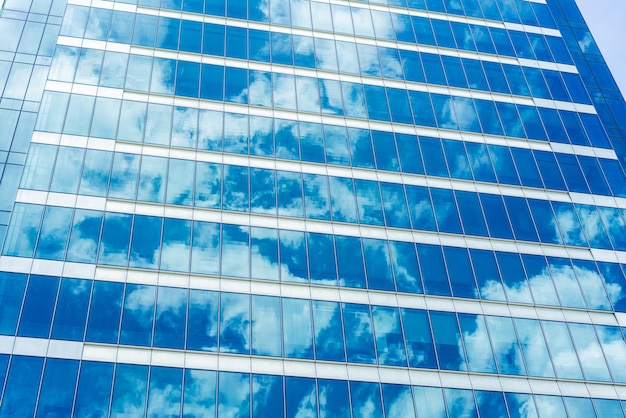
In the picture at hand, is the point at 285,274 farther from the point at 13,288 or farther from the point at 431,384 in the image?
the point at 13,288

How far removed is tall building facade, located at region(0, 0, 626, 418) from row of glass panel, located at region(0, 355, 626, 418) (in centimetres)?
10

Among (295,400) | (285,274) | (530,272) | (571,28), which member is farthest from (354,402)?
(571,28)

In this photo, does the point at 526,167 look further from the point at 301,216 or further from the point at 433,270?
the point at 301,216

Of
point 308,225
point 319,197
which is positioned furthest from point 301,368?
point 319,197

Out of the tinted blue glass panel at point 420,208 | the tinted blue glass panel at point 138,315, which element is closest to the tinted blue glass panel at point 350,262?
the tinted blue glass panel at point 420,208

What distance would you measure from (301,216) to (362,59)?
13978 mm

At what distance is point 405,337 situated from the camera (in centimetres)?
3638

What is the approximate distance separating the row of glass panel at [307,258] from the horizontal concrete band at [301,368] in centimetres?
455

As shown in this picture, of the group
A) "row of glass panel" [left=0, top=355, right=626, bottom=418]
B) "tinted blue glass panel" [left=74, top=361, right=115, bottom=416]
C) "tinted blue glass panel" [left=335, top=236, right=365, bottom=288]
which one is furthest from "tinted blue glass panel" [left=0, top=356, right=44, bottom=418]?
"tinted blue glass panel" [left=335, top=236, right=365, bottom=288]

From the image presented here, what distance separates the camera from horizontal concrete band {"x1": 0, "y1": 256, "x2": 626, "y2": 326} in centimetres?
3447

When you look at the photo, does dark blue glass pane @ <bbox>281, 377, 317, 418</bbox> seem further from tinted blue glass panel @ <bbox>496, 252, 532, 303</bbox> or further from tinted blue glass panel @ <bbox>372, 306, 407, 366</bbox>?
tinted blue glass panel @ <bbox>496, 252, 532, 303</bbox>

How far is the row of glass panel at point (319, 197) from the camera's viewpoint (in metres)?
38.1

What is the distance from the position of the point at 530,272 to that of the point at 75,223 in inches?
990

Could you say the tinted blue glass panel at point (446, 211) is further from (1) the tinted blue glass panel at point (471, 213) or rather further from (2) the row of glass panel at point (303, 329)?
(2) the row of glass panel at point (303, 329)
